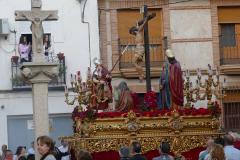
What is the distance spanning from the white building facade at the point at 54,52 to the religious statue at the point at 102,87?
5840 mm

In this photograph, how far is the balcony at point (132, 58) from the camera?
21.2m

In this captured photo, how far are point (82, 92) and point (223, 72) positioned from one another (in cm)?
734

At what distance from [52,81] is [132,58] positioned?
237 cm

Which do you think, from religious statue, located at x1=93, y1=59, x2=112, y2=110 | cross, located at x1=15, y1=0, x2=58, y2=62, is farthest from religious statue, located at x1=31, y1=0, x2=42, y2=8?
religious statue, located at x1=93, y1=59, x2=112, y2=110

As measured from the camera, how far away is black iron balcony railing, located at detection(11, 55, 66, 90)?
68.9 feet

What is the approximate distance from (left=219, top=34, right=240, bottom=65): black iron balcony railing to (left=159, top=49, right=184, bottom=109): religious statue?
6.85 meters

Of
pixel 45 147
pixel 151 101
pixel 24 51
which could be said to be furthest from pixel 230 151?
pixel 24 51

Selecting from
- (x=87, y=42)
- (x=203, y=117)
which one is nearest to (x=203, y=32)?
(x=87, y=42)

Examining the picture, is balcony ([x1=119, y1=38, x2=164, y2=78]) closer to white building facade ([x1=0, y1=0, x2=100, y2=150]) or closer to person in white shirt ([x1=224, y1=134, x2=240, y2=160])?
white building facade ([x1=0, y1=0, x2=100, y2=150])

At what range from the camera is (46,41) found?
21422 millimetres

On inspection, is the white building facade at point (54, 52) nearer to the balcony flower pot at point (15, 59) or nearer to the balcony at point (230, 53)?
the balcony flower pot at point (15, 59)

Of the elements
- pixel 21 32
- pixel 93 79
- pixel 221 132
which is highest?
pixel 21 32

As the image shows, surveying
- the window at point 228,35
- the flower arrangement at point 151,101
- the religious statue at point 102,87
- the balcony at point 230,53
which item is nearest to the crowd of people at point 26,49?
the balcony at point 230,53

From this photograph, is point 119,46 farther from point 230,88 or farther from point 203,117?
point 203,117
